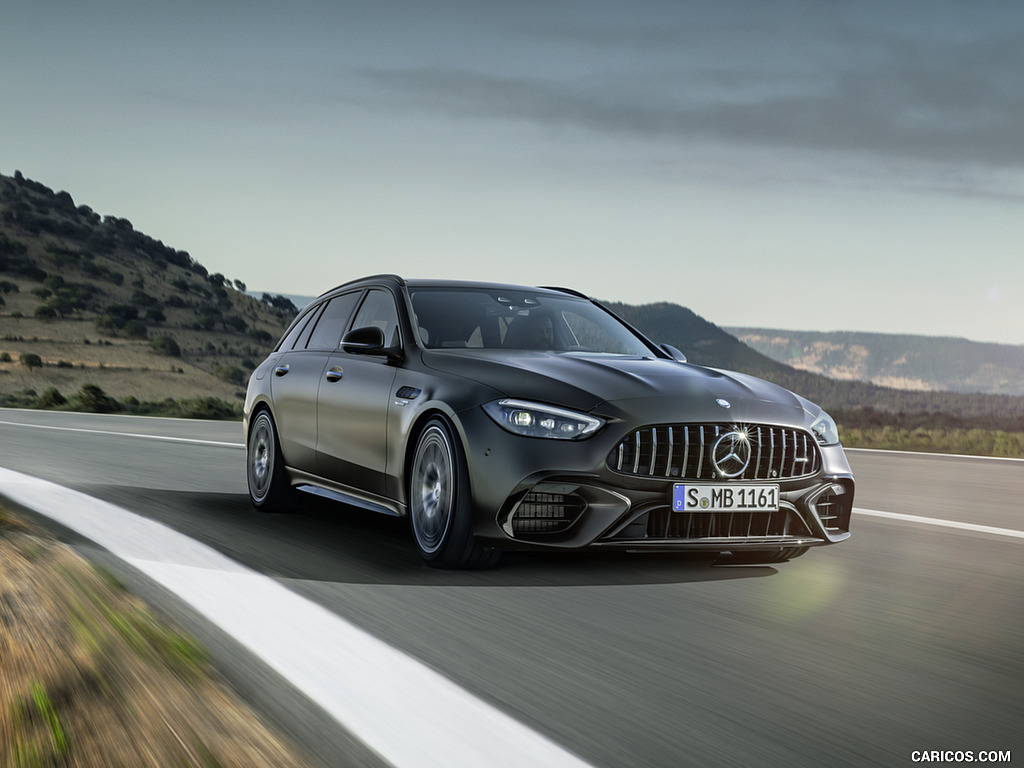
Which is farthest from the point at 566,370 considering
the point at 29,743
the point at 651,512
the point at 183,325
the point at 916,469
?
the point at 183,325

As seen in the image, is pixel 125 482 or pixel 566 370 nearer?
pixel 566 370

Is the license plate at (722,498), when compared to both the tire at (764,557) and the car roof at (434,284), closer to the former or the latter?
the tire at (764,557)

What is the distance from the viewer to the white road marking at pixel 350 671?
3.27 meters

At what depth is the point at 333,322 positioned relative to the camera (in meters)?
8.55

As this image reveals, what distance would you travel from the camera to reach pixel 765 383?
6781 mm

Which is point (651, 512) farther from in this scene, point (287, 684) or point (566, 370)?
point (287, 684)

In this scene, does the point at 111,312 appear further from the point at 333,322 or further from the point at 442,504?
the point at 442,504

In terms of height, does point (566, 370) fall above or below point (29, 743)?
above

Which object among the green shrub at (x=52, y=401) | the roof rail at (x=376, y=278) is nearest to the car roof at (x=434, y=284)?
the roof rail at (x=376, y=278)

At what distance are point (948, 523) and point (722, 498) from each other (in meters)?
3.45

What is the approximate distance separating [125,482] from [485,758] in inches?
315

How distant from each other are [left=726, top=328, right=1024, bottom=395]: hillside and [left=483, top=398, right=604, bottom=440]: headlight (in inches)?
5966

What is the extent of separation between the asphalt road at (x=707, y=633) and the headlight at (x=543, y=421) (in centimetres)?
75

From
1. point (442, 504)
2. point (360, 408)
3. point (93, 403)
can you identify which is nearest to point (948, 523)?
point (442, 504)
